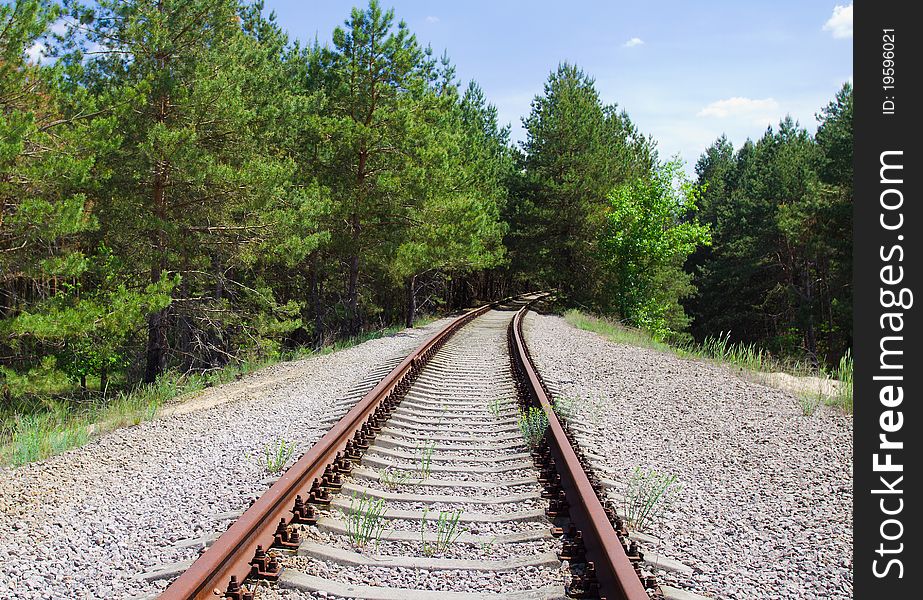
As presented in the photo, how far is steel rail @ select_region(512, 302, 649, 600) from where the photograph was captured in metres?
2.87

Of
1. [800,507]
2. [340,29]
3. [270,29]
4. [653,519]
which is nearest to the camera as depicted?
[653,519]

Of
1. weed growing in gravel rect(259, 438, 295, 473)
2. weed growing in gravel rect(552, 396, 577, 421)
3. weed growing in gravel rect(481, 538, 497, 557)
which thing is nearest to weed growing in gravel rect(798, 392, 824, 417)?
weed growing in gravel rect(552, 396, 577, 421)

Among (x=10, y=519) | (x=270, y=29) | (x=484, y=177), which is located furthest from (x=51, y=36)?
(x=484, y=177)

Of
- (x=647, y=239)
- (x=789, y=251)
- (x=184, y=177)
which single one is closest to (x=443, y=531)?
(x=184, y=177)

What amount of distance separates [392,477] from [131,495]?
190cm

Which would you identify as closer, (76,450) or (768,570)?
(768,570)

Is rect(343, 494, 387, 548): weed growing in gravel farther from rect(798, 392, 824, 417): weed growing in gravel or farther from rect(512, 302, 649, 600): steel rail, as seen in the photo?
rect(798, 392, 824, 417): weed growing in gravel

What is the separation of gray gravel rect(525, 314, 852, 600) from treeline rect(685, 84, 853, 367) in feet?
78.6

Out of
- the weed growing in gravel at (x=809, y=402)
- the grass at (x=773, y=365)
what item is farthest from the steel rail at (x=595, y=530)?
the grass at (x=773, y=365)

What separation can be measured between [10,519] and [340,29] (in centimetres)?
1972

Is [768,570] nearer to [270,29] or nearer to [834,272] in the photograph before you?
[270,29]

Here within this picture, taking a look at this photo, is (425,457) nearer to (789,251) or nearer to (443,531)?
(443,531)

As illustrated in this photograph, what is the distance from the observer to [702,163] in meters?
86.1

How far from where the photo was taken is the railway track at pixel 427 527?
10.5 feet
